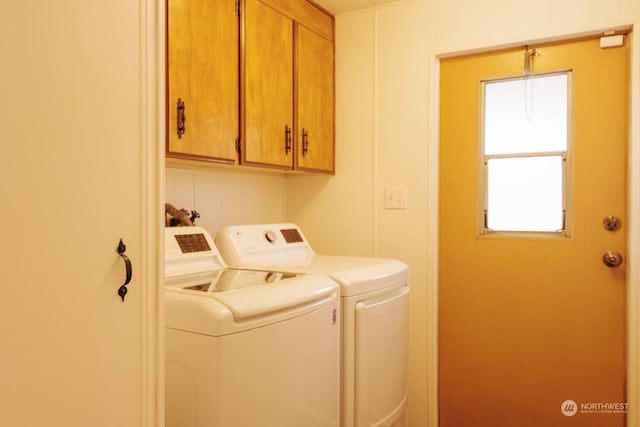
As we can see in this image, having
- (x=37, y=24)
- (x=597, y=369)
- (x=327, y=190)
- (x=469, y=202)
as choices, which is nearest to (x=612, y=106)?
(x=469, y=202)

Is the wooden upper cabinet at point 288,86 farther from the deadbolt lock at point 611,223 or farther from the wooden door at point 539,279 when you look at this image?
the deadbolt lock at point 611,223

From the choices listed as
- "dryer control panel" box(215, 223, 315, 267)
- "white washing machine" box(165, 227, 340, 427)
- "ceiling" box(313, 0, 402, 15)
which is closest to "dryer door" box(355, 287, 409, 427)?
"white washing machine" box(165, 227, 340, 427)

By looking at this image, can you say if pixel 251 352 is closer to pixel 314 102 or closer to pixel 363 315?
pixel 363 315

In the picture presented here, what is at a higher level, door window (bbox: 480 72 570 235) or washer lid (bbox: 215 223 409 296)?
door window (bbox: 480 72 570 235)

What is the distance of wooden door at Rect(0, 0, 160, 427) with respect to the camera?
2.43 feet

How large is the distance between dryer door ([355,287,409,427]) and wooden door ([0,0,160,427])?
803 millimetres

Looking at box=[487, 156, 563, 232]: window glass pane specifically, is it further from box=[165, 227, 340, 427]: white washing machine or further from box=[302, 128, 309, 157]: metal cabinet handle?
box=[165, 227, 340, 427]: white washing machine

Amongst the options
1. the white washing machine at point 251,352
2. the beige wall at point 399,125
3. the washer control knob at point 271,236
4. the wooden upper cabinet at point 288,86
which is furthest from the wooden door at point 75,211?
the beige wall at point 399,125

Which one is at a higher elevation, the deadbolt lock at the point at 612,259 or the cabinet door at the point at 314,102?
the cabinet door at the point at 314,102

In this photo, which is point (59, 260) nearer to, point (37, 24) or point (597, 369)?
point (37, 24)

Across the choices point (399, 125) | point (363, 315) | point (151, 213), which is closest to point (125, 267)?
point (151, 213)

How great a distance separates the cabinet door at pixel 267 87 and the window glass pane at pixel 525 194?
3.25 feet

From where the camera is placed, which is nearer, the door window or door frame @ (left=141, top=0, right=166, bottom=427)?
door frame @ (left=141, top=0, right=166, bottom=427)

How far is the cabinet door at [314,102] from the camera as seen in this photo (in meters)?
2.23
